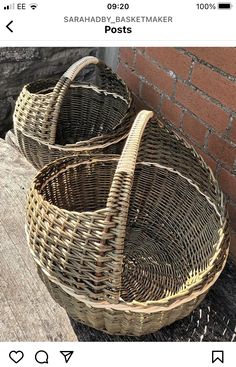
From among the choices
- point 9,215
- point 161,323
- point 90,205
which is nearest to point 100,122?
point 90,205

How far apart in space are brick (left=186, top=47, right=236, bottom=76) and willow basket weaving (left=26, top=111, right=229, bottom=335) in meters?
0.25

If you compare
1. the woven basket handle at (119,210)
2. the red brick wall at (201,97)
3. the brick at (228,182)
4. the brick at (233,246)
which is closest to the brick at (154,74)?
the red brick wall at (201,97)

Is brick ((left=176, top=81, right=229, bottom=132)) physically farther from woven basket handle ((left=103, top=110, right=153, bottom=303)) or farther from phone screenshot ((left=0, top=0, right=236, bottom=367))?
woven basket handle ((left=103, top=110, right=153, bottom=303))

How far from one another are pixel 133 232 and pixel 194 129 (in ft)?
1.38

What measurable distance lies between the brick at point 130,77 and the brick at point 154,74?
1.6 inches

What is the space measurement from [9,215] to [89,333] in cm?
51

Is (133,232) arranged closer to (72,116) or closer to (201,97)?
(201,97)

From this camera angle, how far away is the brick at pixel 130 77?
1757 millimetres

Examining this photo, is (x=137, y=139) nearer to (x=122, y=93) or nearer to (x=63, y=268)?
(x=63, y=268)

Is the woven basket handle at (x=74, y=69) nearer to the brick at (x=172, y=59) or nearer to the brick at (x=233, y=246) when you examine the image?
the brick at (x=172, y=59)

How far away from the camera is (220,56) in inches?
50.9

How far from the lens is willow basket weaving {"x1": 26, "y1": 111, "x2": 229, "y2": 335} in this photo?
907 mm
